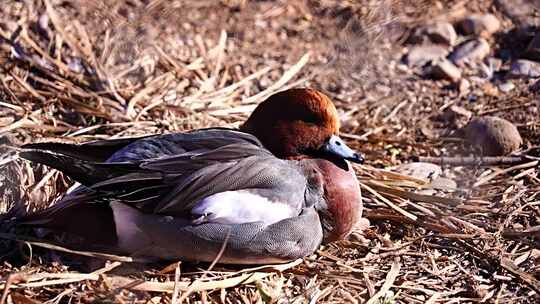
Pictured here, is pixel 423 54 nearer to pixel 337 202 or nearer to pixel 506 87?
pixel 506 87

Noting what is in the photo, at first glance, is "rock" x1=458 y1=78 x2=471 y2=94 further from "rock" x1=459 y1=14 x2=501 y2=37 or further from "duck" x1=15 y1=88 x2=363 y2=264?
"duck" x1=15 y1=88 x2=363 y2=264

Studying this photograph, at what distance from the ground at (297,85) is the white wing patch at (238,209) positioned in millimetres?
177

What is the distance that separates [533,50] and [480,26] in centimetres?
40

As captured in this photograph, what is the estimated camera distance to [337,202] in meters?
3.21

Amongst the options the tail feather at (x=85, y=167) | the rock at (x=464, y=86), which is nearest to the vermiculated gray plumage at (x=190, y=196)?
the tail feather at (x=85, y=167)

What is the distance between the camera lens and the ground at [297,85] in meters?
3.12

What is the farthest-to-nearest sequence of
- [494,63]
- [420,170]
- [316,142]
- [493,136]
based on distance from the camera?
[494,63] → [493,136] → [420,170] → [316,142]

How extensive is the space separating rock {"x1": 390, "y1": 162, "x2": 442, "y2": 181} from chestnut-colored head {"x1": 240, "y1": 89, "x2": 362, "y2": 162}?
2.49 ft

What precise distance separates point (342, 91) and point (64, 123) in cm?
151

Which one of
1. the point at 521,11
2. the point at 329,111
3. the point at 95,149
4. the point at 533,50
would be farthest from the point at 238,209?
the point at 521,11

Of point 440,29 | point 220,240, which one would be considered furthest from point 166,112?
point 440,29

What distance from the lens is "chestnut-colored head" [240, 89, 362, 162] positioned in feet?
10.8

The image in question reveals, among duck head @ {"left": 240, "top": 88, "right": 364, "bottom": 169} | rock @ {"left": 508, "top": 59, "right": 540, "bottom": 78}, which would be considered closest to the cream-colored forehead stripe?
duck head @ {"left": 240, "top": 88, "right": 364, "bottom": 169}

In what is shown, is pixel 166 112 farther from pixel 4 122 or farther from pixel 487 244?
pixel 487 244
